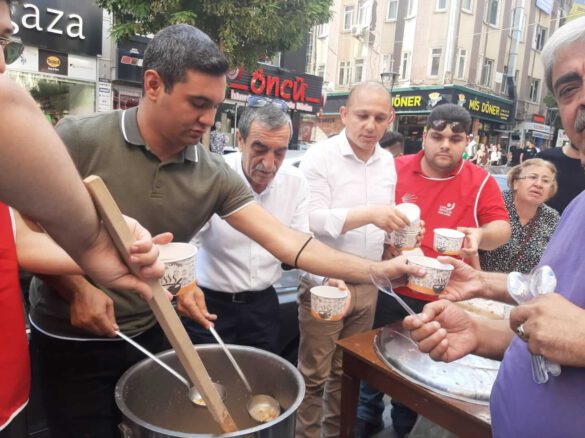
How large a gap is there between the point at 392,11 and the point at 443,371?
23993 mm

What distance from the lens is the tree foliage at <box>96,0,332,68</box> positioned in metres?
7.62

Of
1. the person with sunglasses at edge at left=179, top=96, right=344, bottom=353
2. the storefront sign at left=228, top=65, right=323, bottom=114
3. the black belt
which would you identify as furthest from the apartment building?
the black belt

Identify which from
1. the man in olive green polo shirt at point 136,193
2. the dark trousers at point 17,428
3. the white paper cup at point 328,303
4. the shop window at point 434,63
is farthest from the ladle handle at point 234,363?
the shop window at point 434,63

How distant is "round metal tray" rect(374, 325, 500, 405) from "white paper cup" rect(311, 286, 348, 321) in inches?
8.4

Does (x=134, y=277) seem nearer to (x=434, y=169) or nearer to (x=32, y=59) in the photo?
(x=434, y=169)

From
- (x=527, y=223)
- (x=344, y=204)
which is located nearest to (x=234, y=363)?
(x=344, y=204)

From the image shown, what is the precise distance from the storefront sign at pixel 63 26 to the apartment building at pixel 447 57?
39.2ft

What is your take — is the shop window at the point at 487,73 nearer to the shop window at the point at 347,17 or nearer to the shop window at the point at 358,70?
the shop window at the point at 358,70

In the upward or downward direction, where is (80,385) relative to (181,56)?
downward

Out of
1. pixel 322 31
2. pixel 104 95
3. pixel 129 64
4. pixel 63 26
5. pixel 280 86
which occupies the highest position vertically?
pixel 322 31

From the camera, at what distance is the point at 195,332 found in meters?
1.99

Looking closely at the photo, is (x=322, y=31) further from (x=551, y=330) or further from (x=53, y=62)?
(x=551, y=330)

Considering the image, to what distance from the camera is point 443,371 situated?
1.57 m

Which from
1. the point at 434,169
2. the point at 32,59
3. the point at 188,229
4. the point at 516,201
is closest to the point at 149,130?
the point at 188,229
